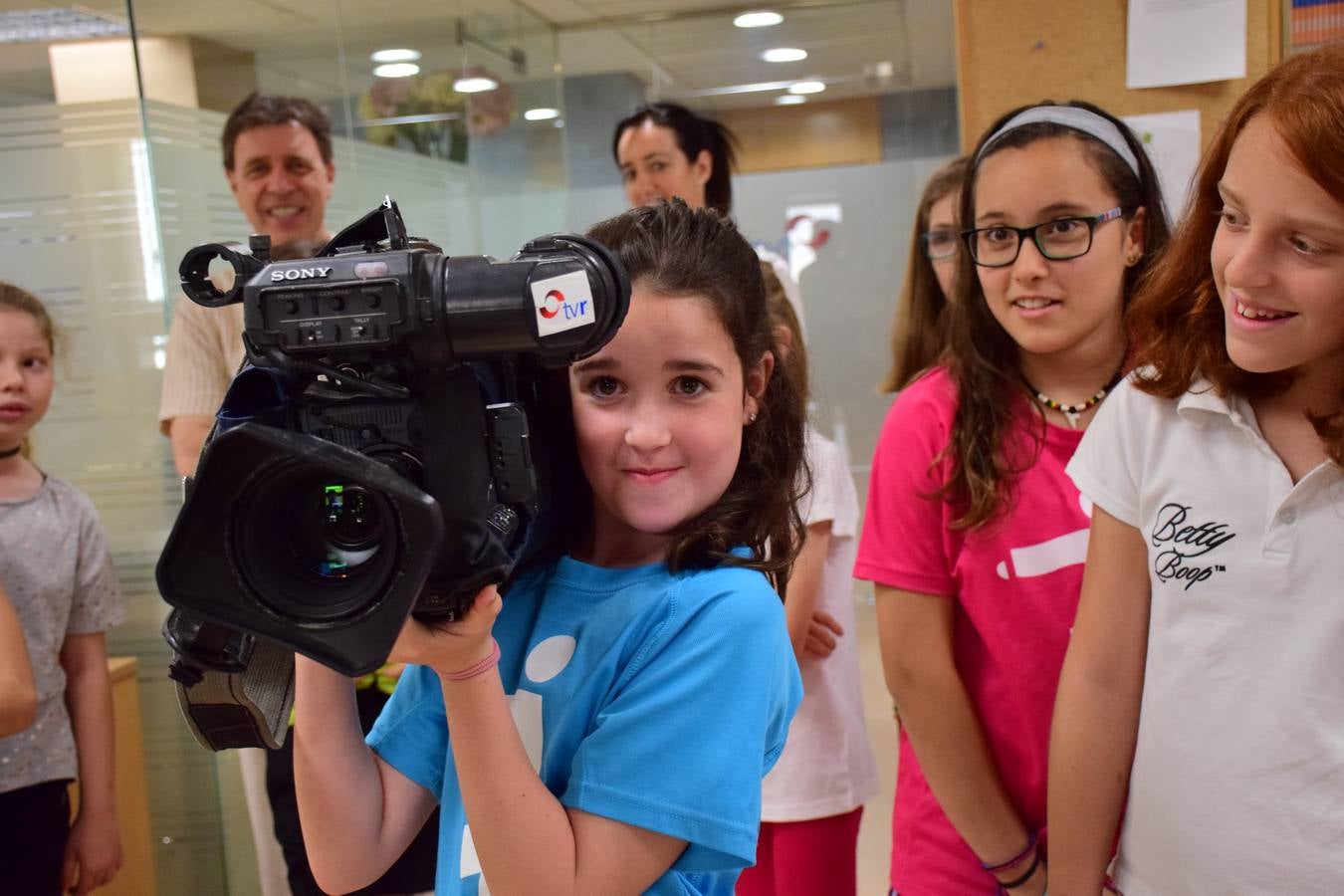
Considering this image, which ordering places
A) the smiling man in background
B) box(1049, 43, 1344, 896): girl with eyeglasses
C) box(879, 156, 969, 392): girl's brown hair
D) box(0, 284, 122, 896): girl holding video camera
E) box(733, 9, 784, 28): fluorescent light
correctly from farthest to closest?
box(733, 9, 784, 28): fluorescent light, the smiling man in background, box(879, 156, 969, 392): girl's brown hair, box(0, 284, 122, 896): girl holding video camera, box(1049, 43, 1344, 896): girl with eyeglasses

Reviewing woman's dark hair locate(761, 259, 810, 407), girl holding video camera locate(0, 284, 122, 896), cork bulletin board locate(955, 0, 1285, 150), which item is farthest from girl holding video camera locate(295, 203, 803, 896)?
cork bulletin board locate(955, 0, 1285, 150)

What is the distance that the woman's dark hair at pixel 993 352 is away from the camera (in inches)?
49.4

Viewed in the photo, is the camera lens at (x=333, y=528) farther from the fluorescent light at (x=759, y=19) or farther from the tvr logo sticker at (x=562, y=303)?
the fluorescent light at (x=759, y=19)

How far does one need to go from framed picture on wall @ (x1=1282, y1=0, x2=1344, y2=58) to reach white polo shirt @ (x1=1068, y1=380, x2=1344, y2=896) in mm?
1280

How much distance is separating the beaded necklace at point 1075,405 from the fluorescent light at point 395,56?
283 cm

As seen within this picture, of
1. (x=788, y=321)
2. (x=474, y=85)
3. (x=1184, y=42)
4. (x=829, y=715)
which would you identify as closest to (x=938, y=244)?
(x=788, y=321)

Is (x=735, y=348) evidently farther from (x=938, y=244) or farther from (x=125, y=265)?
(x=125, y=265)

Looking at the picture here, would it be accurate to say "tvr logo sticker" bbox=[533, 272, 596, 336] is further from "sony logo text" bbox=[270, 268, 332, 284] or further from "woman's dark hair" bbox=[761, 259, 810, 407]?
"woman's dark hair" bbox=[761, 259, 810, 407]

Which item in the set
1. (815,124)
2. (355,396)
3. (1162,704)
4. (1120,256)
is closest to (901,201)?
(815,124)

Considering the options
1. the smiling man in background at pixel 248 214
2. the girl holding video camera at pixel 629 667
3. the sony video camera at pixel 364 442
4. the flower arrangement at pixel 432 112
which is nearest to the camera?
the sony video camera at pixel 364 442

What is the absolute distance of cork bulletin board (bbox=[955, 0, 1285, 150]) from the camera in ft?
6.48

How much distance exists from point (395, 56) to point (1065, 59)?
7.45 ft

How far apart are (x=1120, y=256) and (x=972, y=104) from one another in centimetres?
86

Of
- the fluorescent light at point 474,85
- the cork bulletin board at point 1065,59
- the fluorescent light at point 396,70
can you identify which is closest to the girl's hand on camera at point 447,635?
the cork bulletin board at point 1065,59
